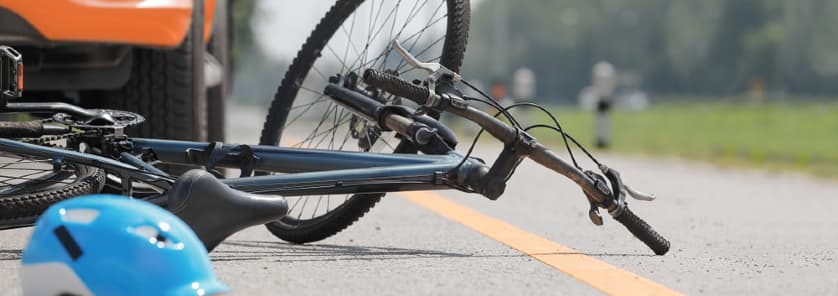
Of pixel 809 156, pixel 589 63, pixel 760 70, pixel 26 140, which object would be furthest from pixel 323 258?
pixel 589 63

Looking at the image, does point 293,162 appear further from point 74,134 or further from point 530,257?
point 530,257

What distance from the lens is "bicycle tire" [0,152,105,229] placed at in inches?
167

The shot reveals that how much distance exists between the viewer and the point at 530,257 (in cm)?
444

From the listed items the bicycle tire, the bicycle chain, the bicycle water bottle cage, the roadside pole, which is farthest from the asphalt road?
the roadside pole

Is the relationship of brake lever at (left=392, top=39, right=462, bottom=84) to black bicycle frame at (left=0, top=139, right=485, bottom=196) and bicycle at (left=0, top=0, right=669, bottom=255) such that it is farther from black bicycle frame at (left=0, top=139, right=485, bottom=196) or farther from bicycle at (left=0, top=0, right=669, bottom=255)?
black bicycle frame at (left=0, top=139, right=485, bottom=196)

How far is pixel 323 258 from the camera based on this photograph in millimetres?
4398

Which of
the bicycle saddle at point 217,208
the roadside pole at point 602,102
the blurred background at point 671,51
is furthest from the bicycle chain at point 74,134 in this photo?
the blurred background at point 671,51

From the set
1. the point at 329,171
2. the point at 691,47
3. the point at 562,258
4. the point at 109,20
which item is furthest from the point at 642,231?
the point at 691,47

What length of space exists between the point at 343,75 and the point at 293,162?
2.26ft

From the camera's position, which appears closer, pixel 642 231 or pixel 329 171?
pixel 329 171

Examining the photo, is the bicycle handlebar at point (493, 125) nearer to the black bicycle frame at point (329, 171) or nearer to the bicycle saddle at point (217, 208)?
the black bicycle frame at point (329, 171)

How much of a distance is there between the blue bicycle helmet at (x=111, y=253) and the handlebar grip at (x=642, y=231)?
64.8 inches

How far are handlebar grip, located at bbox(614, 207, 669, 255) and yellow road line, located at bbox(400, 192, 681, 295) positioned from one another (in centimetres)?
15

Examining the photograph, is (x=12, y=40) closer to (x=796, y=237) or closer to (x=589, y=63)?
(x=796, y=237)
